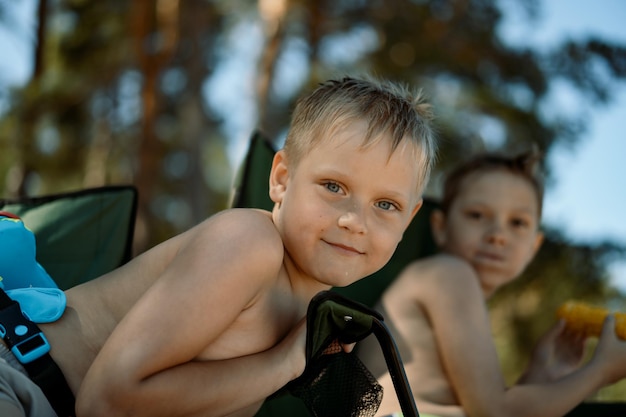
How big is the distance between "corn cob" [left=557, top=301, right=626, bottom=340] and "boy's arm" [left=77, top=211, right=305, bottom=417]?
4.22ft

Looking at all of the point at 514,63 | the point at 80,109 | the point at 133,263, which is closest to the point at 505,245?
the point at 133,263

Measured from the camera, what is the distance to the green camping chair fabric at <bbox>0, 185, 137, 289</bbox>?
7.56 ft

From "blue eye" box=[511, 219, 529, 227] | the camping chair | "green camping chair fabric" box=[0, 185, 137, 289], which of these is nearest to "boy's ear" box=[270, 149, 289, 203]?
the camping chair

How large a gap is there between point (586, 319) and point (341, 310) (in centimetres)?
141

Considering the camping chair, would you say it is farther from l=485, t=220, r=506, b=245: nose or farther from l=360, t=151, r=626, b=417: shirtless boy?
l=485, t=220, r=506, b=245: nose

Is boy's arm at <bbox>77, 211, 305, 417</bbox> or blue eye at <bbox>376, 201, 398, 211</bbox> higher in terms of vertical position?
blue eye at <bbox>376, 201, 398, 211</bbox>

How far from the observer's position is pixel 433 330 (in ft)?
7.22

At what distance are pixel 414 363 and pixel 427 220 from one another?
3.59 feet

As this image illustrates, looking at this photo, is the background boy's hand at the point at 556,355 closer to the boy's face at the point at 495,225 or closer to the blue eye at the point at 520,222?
the boy's face at the point at 495,225

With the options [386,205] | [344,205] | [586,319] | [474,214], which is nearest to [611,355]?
[586,319]

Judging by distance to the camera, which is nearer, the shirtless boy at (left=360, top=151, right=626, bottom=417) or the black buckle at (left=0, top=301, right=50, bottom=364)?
the black buckle at (left=0, top=301, right=50, bottom=364)

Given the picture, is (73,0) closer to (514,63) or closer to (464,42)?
(464,42)

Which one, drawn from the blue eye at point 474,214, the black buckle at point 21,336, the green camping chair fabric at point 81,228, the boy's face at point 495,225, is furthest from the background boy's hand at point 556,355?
the black buckle at point 21,336

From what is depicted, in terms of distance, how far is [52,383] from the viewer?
1.37m
